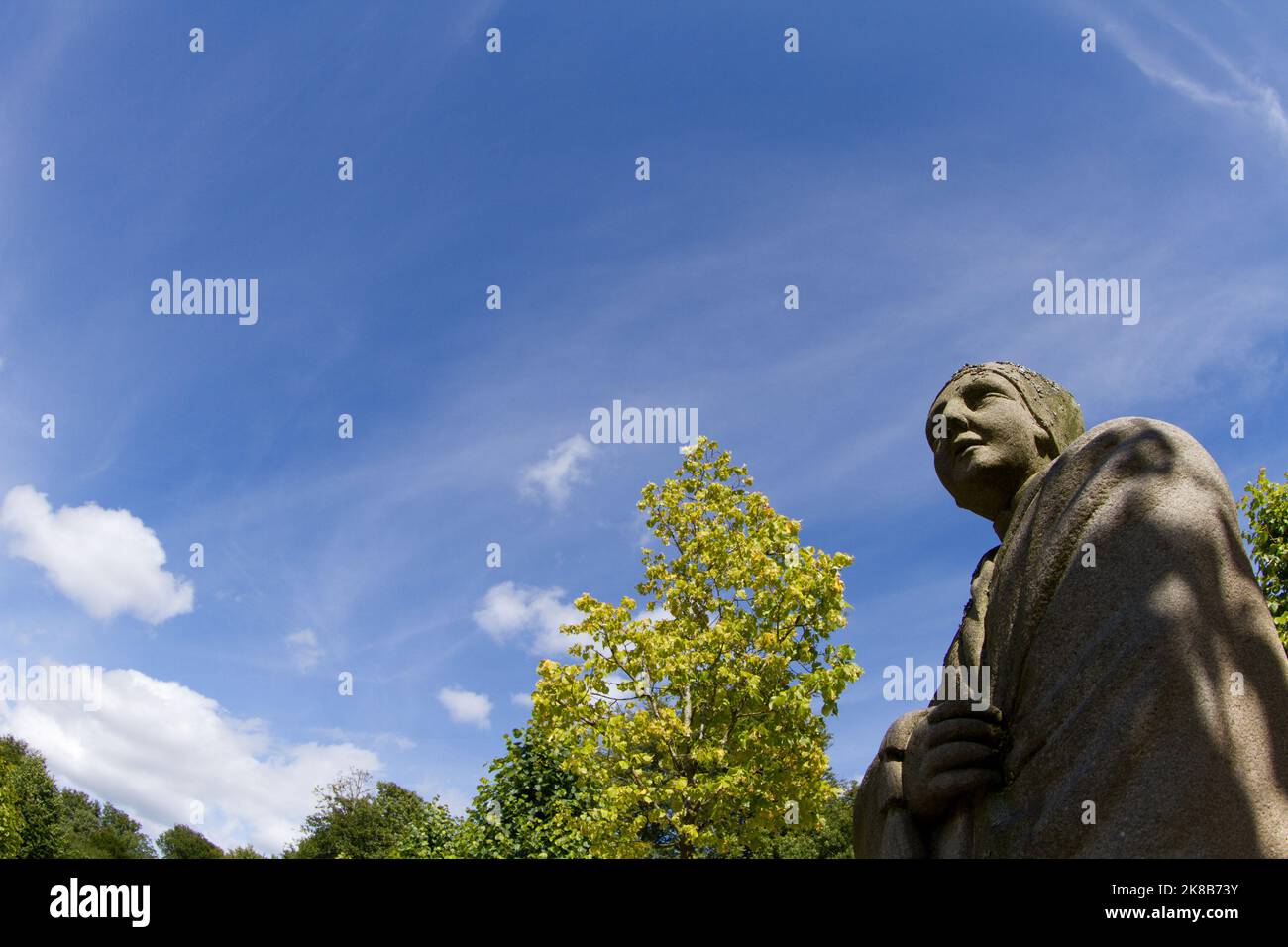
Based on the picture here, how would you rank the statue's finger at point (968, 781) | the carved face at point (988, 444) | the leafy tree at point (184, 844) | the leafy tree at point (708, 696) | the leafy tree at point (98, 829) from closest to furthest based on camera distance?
the statue's finger at point (968, 781) → the carved face at point (988, 444) → the leafy tree at point (708, 696) → the leafy tree at point (98, 829) → the leafy tree at point (184, 844)

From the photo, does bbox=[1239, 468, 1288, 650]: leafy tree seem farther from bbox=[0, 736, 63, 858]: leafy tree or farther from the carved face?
bbox=[0, 736, 63, 858]: leafy tree

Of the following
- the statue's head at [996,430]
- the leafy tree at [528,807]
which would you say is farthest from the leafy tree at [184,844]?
the statue's head at [996,430]

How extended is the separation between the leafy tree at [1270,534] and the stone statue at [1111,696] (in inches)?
620

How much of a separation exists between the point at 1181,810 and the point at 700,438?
15.4 m

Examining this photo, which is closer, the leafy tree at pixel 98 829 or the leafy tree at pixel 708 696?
the leafy tree at pixel 708 696

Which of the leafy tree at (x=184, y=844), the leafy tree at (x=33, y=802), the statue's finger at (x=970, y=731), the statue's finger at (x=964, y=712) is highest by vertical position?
the statue's finger at (x=964, y=712)

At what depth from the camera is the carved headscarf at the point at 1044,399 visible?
186 inches

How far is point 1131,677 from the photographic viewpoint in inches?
126

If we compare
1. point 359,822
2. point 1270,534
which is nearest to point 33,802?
point 359,822

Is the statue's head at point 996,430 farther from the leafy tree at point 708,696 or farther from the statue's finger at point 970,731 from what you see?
the leafy tree at point 708,696

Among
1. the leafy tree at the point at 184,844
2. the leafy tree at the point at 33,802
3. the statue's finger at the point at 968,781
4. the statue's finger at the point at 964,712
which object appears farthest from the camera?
the leafy tree at the point at 184,844

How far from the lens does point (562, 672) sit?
54.4 feet
